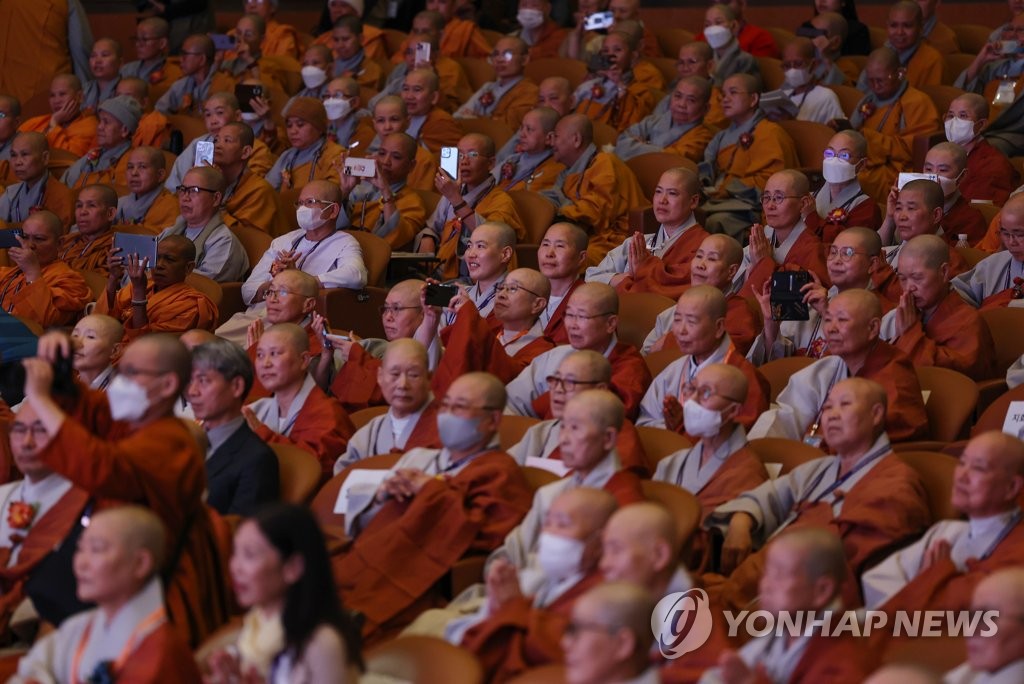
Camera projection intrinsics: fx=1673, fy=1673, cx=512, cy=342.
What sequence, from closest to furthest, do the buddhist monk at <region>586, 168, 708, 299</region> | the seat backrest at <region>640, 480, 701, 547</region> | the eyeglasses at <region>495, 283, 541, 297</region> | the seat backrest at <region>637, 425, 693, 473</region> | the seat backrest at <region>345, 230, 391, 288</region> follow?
the seat backrest at <region>640, 480, 701, 547</region>
the seat backrest at <region>637, 425, 693, 473</region>
the eyeglasses at <region>495, 283, 541, 297</region>
the buddhist monk at <region>586, 168, 708, 299</region>
the seat backrest at <region>345, 230, 391, 288</region>

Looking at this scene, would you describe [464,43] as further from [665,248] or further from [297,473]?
[297,473]

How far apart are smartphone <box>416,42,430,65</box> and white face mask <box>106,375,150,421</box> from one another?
599cm

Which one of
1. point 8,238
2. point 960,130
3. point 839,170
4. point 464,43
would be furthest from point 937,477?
point 464,43

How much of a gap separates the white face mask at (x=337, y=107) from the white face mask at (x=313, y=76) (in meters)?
0.54

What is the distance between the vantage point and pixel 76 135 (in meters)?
9.77

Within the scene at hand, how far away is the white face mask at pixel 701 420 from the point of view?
16.4 ft

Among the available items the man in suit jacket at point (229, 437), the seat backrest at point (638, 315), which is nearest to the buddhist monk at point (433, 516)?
the man in suit jacket at point (229, 437)

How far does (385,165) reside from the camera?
841cm

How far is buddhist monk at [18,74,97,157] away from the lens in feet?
32.0

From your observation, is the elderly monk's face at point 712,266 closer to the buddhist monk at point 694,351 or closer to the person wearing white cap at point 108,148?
the buddhist monk at point 694,351

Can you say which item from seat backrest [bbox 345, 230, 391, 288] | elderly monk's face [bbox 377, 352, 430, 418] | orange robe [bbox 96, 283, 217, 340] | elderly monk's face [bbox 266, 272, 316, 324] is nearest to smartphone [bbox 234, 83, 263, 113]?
seat backrest [bbox 345, 230, 391, 288]

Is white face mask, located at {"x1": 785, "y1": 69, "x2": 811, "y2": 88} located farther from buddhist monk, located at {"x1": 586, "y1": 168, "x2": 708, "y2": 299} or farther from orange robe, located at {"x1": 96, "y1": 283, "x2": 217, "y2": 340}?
orange robe, located at {"x1": 96, "y1": 283, "x2": 217, "y2": 340}

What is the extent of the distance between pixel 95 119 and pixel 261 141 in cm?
121

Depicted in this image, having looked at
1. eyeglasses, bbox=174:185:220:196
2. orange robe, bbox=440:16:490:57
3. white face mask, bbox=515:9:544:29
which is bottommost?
orange robe, bbox=440:16:490:57
